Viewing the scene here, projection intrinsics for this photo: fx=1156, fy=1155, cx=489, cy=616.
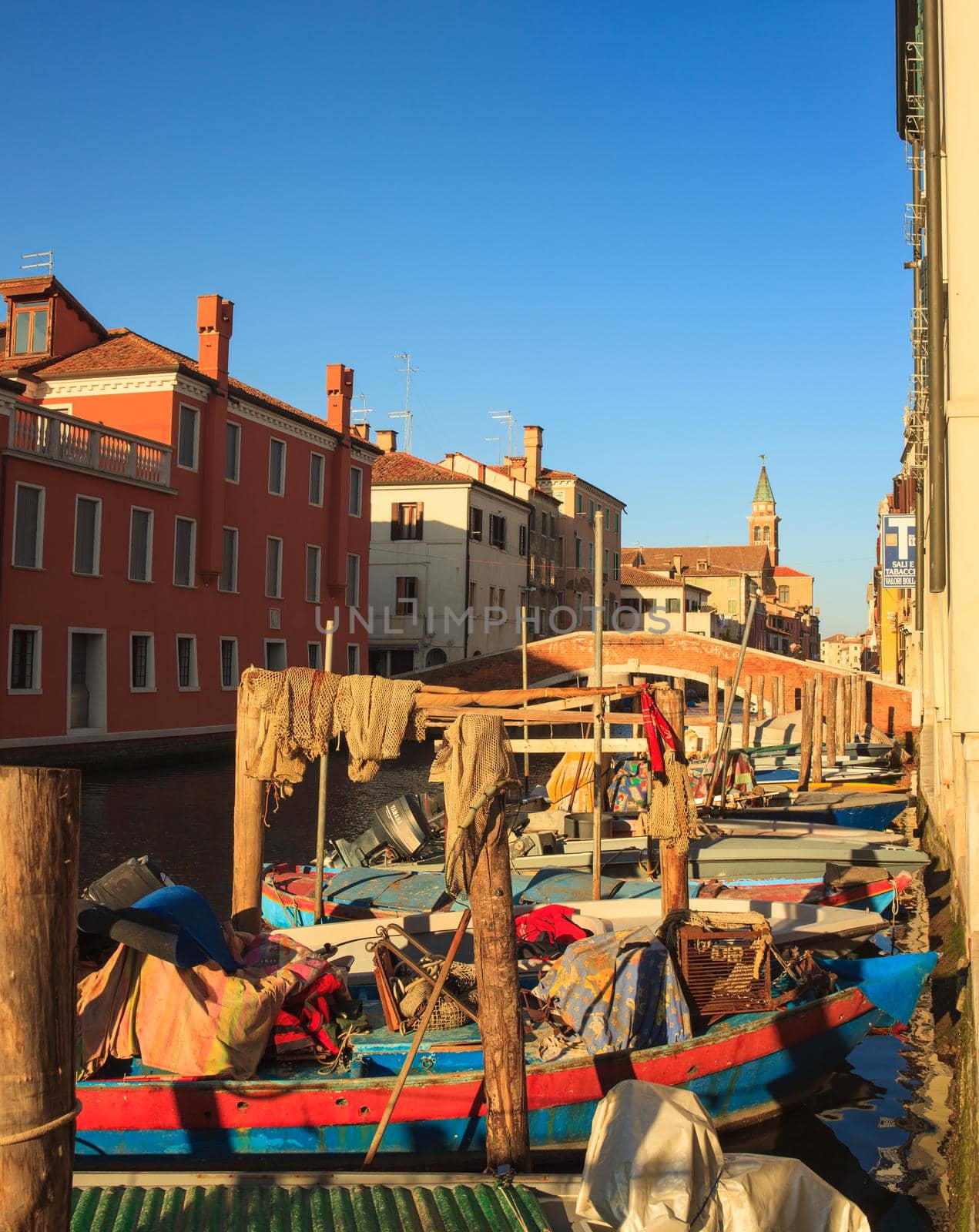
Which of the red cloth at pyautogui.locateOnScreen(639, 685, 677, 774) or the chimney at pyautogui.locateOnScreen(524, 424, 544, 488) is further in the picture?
the chimney at pyautogui.locateOnScreen(524, 424, 544, 488)

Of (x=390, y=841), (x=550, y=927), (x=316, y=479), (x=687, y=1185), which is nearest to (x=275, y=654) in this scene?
(x=316, y=479)

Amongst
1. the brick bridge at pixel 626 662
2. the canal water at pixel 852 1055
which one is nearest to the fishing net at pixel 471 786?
the canal water at pixel 852 1055

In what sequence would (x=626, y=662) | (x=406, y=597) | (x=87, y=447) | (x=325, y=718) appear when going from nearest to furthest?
(x=325, y=718) < (x=87, y=447) < (x=626, y=662) < (x=406, y=597)

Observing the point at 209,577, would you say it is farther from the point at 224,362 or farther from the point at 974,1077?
the point at 974,1077

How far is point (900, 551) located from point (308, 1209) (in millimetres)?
17193

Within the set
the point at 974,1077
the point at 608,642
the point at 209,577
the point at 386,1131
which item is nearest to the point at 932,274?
the point at 974,1077

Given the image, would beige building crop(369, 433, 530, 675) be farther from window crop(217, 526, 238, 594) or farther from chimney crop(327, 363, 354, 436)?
window crop(217, 526, 238, 594)

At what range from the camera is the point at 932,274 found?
822cm

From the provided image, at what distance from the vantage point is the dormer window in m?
27.4

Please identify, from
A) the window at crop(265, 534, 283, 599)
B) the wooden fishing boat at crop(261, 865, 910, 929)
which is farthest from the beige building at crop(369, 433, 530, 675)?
the wooden fishing boat at crop(261, 865, 910, 929)

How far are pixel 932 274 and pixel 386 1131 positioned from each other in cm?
668

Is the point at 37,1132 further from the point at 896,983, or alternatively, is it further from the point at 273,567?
the point at 273,567

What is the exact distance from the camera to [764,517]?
392ft

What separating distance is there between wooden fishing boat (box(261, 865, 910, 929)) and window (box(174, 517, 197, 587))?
14880 mm
